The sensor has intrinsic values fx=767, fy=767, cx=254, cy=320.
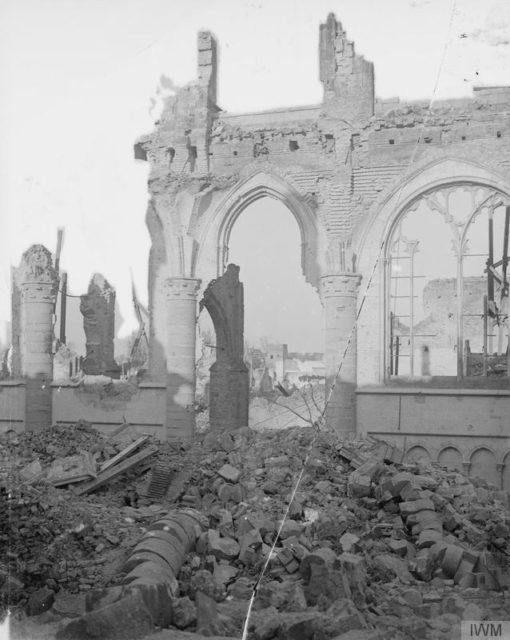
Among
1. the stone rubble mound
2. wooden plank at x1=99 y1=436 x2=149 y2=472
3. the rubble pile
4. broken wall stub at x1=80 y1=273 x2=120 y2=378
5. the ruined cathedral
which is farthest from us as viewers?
broken wall stub at x1=80 y1=273 x2=120 y2=378

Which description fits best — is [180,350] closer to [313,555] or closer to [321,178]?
[321,178]

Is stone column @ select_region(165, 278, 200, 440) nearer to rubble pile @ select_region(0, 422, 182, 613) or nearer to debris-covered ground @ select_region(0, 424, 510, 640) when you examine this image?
debris-covered ground @ select_region(0, 424, 510, 640)

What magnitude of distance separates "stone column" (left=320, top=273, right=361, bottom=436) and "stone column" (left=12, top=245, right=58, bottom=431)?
A: 4579mm

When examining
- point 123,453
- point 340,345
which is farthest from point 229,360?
point 123,453

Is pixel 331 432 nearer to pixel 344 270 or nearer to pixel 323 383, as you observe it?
pixel 323 383

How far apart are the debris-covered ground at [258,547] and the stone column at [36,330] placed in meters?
2.94

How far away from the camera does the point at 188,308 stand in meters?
12.0

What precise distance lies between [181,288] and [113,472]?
13.1 feet

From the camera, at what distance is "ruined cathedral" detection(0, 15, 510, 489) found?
A: 1062 cm

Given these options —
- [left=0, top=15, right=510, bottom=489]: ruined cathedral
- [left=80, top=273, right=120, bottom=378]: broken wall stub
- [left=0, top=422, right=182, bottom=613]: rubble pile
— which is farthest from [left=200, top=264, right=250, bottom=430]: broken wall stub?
[left=0, top=422, right=182, bottom=613]: rubble pile

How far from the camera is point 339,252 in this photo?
11164 millimetres

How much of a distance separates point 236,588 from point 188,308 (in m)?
6.32

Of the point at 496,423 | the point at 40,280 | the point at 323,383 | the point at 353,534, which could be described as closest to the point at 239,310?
the point at 323,383

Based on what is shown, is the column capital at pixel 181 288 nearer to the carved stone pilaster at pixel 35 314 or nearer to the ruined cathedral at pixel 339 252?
the ruined cathedral at pixel 339 252
